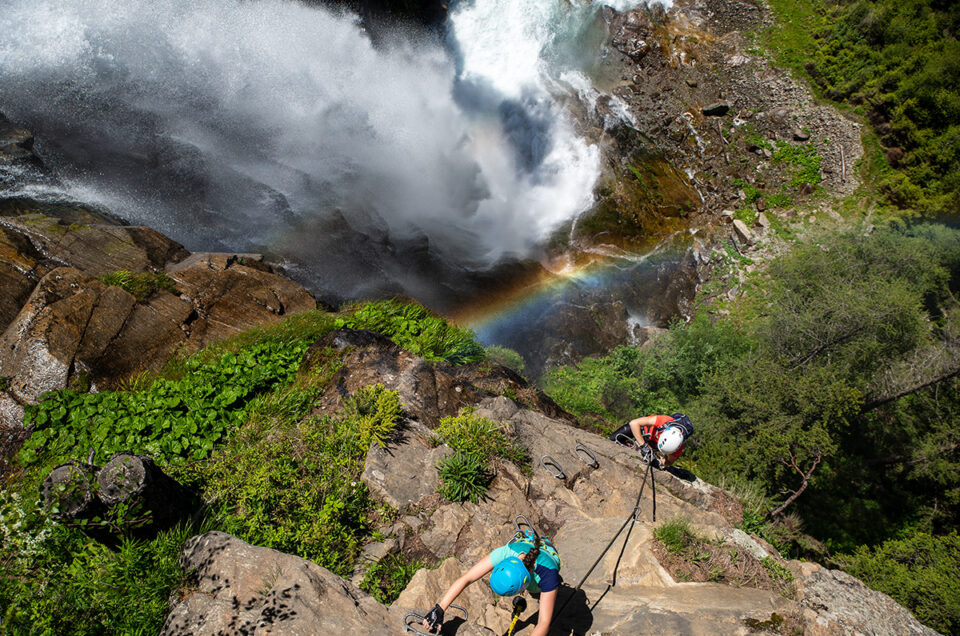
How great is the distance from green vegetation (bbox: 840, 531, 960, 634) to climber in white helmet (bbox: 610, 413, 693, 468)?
24.6 feet

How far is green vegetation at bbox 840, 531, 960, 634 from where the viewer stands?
9039mm

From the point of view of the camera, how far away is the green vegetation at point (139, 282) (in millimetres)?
7848

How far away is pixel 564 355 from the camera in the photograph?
49.6 ft

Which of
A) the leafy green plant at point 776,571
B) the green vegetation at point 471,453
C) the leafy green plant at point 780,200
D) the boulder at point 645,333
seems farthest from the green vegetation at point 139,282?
the leafy green plant at point 780,200

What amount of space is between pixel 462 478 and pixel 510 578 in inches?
77.6

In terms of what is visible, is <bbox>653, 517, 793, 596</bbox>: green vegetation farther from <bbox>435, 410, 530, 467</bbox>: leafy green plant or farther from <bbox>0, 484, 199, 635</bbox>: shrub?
<bbox>0, 484, 199, 635</bbox>: shrub

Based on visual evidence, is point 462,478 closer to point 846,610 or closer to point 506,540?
point 506,540

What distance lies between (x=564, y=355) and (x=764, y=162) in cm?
1245

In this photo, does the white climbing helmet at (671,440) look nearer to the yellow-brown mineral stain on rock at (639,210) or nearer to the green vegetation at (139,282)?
the green vegetation at (139,282)

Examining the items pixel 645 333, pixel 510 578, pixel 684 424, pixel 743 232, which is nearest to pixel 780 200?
pixel 743 232

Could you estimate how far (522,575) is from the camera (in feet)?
12.1

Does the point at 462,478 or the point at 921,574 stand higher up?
the point at 462,478

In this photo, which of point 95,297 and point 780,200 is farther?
point 780,200

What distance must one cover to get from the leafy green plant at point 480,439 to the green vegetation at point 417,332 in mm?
2415
